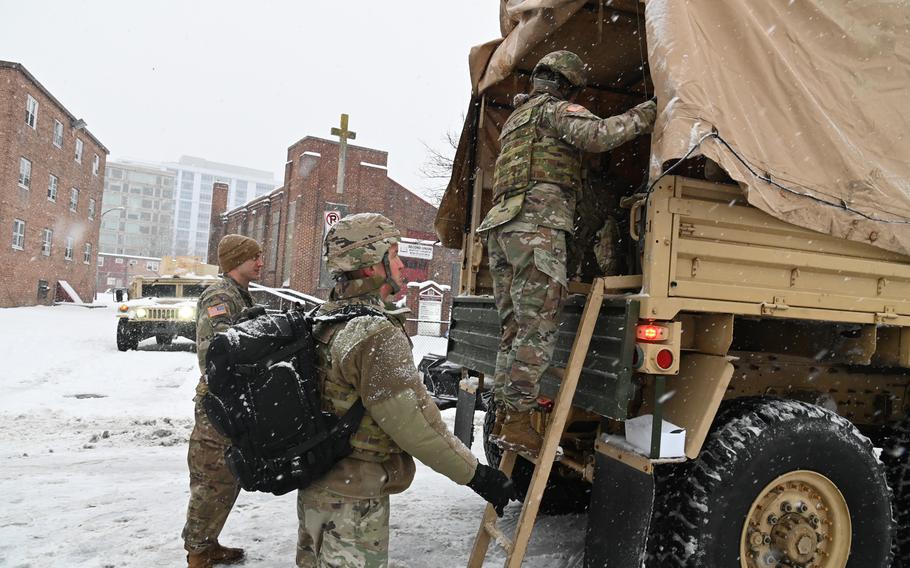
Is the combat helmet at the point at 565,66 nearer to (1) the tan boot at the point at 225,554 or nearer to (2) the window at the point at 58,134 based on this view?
(1) the tan boot at the point at 225,554

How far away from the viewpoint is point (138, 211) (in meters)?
111

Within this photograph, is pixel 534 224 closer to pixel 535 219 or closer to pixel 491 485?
pixel 535 219

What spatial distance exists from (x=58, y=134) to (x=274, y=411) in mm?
35862

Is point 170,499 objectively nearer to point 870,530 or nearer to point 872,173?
point 870,530

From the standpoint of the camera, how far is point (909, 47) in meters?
2.96

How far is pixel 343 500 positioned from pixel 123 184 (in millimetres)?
125080

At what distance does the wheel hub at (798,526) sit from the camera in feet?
8.98

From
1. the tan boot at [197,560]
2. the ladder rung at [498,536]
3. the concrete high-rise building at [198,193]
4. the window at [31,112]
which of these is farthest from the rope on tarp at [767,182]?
the concrete high-rise building at [198,193]

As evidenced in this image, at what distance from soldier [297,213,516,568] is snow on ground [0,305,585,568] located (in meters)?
1.57

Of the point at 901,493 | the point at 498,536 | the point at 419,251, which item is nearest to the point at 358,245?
the point at 498,536

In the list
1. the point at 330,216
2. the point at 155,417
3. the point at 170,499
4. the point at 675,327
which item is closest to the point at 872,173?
the point at 675,327

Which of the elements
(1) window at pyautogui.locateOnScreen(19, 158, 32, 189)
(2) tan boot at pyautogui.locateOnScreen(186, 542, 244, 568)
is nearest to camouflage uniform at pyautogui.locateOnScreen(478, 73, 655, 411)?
(2) tan boot at pyautogui.locateOnScreen(186, 542, 244, 568)

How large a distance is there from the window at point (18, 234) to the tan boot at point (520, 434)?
31.0 m

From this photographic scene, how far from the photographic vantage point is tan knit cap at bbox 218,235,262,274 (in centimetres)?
378
